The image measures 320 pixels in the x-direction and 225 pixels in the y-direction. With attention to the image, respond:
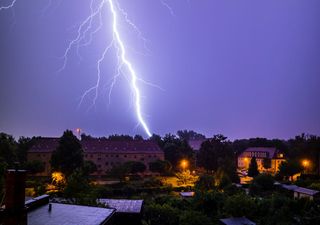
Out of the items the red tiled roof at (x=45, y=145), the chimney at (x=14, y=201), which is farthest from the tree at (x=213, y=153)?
the chimney at (x=14, y=201)

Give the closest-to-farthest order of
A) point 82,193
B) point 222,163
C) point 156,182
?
point 82,193 → point 156,182 → point 222,163

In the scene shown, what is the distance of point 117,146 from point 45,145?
1172cm

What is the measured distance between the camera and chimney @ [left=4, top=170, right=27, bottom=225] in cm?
914

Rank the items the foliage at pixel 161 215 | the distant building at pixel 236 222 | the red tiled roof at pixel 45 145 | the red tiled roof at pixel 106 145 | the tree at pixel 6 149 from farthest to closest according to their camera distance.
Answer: the red tiled roof at pixel 106 145 < the red tiled roof at pixel 45 145 < the tree at pixel 6 149 < the foliage at pixel 161 215 < the distant building at pixel 236 222

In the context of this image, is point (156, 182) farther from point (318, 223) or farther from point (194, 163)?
point (318, 223)

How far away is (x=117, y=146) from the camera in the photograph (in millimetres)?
56438

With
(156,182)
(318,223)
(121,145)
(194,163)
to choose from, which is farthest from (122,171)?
(318,223)

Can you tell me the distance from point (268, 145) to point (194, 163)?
24177 mm

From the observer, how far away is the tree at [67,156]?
39.8 metres

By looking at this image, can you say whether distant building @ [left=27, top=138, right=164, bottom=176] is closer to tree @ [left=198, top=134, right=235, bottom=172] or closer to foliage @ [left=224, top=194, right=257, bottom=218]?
tree @ [left=198, top=134, right=235, bottom=172]

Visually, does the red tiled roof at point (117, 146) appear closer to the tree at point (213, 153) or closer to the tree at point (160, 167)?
the tree at point (160, 167)

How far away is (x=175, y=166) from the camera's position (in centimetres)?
5878

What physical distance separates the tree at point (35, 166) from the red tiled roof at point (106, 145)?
16.8 ft

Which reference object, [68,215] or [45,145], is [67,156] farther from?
[68,215]
